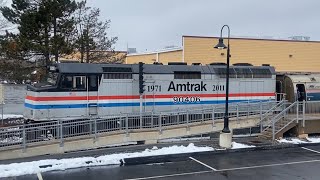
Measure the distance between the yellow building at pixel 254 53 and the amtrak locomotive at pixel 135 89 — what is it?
1160 cm

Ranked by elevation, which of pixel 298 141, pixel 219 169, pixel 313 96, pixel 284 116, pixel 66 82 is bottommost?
pixel 219 169

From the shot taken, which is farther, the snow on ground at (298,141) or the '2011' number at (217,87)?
the '2011' number at (217,87)

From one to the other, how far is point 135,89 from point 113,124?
12.0ft

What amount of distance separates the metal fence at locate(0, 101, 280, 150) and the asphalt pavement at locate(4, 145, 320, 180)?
11.0 feet

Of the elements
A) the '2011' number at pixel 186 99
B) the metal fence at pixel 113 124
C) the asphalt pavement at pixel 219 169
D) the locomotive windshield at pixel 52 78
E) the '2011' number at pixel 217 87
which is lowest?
the asphalt pavement at pixel 219 169

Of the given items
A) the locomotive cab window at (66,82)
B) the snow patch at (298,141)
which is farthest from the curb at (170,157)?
the locomotive cab window at (66,82)

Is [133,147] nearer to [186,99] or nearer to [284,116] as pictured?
[186,99]

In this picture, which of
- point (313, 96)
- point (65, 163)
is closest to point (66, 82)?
point (65, 163)

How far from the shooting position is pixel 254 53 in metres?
39.1

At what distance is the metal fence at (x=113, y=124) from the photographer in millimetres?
15547

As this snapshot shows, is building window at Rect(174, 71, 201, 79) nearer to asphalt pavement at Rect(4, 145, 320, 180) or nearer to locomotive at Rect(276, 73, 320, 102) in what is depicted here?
locomotive at Rect(276, 73, 320, 102)

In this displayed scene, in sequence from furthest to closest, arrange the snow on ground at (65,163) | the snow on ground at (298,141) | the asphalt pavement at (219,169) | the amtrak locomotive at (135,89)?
the amtrak locomotive at (135,89), the snow on ground at (298,141), the snow on ground at (65,163), the asphalt pavement at (219,169)

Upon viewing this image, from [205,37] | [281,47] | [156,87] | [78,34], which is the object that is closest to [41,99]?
[156,87]

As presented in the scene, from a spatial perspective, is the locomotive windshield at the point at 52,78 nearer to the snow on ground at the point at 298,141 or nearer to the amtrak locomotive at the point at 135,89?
the amtrak locomotive at the point at 135,89
